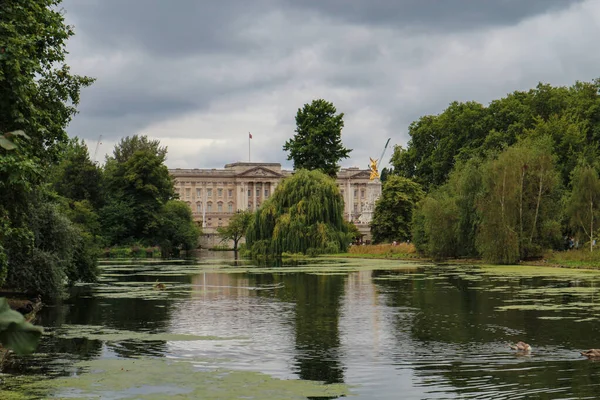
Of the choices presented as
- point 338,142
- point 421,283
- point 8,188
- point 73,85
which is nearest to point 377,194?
point 338,142

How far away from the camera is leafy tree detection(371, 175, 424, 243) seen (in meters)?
77.9

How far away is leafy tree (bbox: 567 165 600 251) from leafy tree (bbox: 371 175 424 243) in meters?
31.4

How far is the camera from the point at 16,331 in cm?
266

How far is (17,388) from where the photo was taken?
1107 cm

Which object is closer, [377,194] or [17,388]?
[17,388]

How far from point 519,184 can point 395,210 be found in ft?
107

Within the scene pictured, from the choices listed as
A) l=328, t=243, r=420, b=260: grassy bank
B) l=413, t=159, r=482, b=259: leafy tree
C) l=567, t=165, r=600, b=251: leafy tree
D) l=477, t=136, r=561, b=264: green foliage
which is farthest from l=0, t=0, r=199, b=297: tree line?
l=328, t=243, r=420, b=260: grassy bank

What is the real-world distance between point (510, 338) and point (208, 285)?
19.1m

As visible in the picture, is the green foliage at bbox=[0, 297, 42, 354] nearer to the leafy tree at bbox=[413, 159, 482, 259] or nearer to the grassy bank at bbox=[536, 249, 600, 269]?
the grassy bank at bbox=[536, 249, 600, 269]

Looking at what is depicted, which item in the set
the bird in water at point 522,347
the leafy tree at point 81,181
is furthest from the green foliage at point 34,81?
the leafy tree at point 81,181

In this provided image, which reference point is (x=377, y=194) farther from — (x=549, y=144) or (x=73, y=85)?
(x=73, y=85)

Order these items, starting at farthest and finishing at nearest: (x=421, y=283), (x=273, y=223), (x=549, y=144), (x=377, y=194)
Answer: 1. (x=377, y=194)
2. (x=273, y=223)
3. (x=549, y=144)
4. (x=421, y=283)

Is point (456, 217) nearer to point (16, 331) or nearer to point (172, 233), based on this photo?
point (172, 233)

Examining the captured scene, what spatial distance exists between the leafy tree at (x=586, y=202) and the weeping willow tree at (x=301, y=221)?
2065cm
